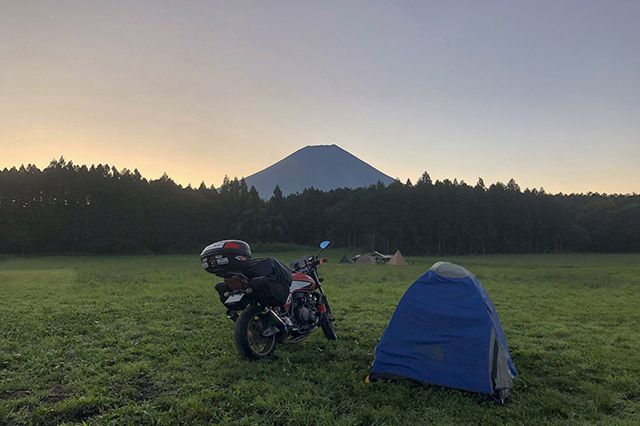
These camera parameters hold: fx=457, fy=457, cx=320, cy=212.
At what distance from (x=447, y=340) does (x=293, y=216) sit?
70326mm

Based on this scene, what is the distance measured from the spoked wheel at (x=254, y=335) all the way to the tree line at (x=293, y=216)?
57659mm

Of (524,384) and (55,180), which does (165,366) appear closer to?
(524,384)

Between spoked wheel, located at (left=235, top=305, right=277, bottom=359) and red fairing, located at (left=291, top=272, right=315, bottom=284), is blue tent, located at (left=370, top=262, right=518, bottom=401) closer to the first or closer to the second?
spoked wheel, located at (left=235, top=305, right=277, bottom=359)

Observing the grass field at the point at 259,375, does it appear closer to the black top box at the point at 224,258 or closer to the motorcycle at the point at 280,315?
the motorcycle at the point at 280,315

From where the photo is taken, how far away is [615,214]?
77312 millimetres

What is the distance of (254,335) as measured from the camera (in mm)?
6266

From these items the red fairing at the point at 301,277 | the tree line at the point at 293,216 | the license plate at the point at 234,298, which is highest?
the tree line at the point at 293,216

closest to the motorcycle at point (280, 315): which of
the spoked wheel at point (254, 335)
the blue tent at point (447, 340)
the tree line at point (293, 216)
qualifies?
the spoked wheel at point (254, 335)

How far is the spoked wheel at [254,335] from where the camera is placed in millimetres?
6008

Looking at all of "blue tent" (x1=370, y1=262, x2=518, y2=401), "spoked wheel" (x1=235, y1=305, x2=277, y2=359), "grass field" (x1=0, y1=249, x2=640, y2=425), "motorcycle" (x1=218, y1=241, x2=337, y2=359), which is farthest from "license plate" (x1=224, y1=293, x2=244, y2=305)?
"blue tent" (x1=370, y1=262, x2=518, y2=401)

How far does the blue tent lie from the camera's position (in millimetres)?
4973

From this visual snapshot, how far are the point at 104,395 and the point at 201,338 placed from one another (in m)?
2.71

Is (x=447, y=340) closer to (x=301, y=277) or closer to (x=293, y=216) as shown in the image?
(x=301, y=277)

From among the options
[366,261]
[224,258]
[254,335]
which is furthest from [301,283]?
[366,261]
